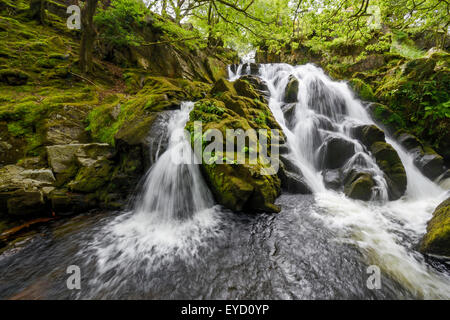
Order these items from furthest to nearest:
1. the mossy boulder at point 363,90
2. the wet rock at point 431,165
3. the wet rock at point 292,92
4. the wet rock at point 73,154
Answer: the wet rock at point 292,92 → the mossy boulder at point 363,90 → the wet rock at point 431,165 → the wet rock at point 73,154

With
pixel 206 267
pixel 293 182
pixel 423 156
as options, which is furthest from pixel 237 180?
pixel 423 156

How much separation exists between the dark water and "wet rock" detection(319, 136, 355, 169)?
3.39m

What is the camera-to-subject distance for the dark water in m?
2.30

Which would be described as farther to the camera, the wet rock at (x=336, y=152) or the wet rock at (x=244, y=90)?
the wet rock at (x=244, y=90)

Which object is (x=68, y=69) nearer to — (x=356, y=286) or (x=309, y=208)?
(x=309, y=208)

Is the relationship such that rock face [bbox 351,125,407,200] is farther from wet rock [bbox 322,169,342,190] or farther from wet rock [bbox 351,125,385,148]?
wet rock [bbox 322,169,342,190]

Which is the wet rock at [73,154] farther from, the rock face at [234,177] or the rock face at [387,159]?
the rock face at [387,159]

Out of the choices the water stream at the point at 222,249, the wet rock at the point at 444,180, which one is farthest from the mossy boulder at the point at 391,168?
the wet rock at the point at 444,180

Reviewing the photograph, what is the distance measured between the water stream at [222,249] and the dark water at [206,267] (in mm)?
15

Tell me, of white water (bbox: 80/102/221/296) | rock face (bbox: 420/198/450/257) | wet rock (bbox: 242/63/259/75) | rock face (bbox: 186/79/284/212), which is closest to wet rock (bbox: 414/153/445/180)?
rock face (bbox: 420/198/450/257)

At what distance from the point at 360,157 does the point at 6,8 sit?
53.1 feet

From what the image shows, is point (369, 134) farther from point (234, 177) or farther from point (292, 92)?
point (234, 177)

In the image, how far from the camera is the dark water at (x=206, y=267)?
2.30m
